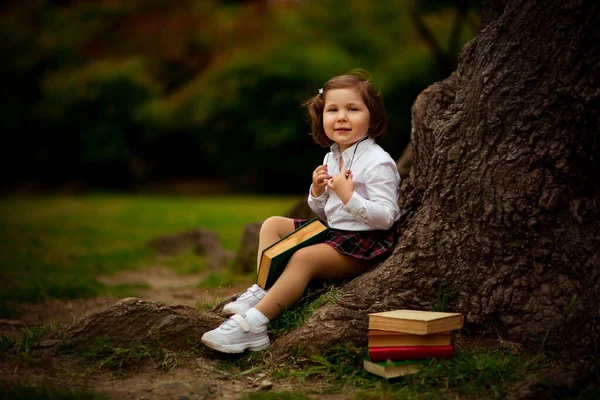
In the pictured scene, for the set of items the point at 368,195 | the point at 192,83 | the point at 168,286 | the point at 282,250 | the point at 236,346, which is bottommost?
the point at 168,286

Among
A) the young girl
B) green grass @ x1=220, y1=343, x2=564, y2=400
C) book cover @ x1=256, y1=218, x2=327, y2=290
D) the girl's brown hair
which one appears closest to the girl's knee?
the young girl

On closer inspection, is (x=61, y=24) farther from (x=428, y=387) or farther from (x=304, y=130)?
(x=428, y=387)

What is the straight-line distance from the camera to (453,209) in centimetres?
297

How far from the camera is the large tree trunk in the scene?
2658 mm

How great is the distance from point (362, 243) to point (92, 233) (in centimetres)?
611

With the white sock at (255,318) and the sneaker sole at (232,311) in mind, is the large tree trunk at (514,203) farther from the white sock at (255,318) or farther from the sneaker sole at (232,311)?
the sneaker sole at (232,311)

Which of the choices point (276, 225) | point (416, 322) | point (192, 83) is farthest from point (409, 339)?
point (192, 83)

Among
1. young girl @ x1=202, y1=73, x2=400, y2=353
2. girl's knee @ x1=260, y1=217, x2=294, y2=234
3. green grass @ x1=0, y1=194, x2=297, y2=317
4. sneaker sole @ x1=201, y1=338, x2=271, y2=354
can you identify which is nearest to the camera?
sneaker sole @ x1=201, y1=338, x2=271, y2=354

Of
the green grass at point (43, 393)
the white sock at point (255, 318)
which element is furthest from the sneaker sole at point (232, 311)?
the green grass at point (43, 393)

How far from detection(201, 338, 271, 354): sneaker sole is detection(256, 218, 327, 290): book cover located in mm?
320

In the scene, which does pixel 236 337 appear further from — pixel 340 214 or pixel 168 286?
pixel 168 286

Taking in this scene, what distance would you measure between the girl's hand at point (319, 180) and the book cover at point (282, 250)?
0.66 feet

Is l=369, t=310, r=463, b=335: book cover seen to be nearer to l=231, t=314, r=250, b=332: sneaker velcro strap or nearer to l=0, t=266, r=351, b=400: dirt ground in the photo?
l=0, t=266, r=351, b=400: dirt ground

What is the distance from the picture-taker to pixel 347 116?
10.7 feet
